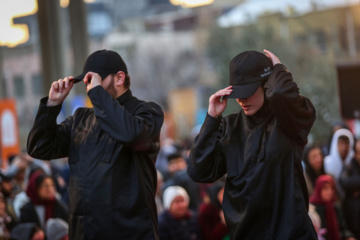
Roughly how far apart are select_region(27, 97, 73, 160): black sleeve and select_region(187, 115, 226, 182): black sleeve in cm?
89

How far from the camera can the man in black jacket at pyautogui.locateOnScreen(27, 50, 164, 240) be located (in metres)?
4.50

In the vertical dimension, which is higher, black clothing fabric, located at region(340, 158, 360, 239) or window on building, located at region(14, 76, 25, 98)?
window on building, located at region(14, 76, 25, 98)

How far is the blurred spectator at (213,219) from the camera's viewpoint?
870 centimetres

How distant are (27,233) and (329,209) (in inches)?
134

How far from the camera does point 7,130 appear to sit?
46.1ft

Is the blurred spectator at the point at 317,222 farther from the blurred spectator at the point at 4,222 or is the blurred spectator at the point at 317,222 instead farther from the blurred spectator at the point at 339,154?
the blurred spectator at the point at 4,222

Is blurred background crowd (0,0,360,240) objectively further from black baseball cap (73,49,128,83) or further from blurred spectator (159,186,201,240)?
black baseball cap (73,49,128,83)

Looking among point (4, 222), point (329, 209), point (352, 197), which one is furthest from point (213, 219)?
point (4, 222)

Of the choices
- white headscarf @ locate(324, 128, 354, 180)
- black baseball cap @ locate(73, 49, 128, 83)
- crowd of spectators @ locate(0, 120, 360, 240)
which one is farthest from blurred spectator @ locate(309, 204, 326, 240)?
black baseball cap @ locate(73, 49, 128, 83)

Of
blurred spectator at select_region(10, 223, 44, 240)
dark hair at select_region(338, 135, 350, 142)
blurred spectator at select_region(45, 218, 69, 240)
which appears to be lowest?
blurred spectator at select_region(45, 218, 69, 240)

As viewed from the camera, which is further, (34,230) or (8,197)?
(8,197)

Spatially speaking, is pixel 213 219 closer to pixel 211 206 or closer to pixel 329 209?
pixel 211 206

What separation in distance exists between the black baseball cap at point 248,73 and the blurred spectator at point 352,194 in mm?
4874

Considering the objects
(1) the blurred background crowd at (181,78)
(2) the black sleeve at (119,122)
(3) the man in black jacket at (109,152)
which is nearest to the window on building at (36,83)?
(1) the blurred background crowd at (181,78)
